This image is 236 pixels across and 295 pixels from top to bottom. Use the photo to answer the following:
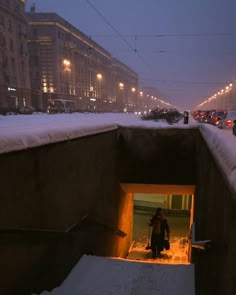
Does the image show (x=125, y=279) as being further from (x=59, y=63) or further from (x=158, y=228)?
(x=59, y=63)

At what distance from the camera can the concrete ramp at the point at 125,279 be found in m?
5.11

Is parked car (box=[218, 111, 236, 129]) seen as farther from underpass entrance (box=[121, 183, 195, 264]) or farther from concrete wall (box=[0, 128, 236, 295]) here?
concrete wall (box=[0, 128, 236, 295])

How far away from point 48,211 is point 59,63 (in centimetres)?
5336

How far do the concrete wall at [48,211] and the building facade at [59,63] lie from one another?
37.3 m

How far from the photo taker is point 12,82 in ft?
149

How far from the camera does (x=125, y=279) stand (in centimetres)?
561

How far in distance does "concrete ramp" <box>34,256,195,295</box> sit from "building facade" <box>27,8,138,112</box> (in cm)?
3893

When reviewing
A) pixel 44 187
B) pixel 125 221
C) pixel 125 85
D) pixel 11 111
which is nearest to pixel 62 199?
pixel 44 187

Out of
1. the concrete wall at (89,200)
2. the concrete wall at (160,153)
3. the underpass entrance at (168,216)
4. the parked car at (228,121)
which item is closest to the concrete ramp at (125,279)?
the concrete wall at (89,200)

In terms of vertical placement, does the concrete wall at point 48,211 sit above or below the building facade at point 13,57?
below

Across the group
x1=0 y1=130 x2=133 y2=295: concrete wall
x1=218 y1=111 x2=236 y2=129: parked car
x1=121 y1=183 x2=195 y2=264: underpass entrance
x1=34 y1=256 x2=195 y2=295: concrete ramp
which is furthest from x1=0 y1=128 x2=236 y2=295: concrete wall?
x1=218 y1=111 x2=236 y2=129: parked car

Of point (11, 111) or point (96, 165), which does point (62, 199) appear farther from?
point (11, 111)

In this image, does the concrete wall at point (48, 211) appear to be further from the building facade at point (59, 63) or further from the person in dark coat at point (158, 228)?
the building facade at point (59, 63)

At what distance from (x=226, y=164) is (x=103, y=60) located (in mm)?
87920
